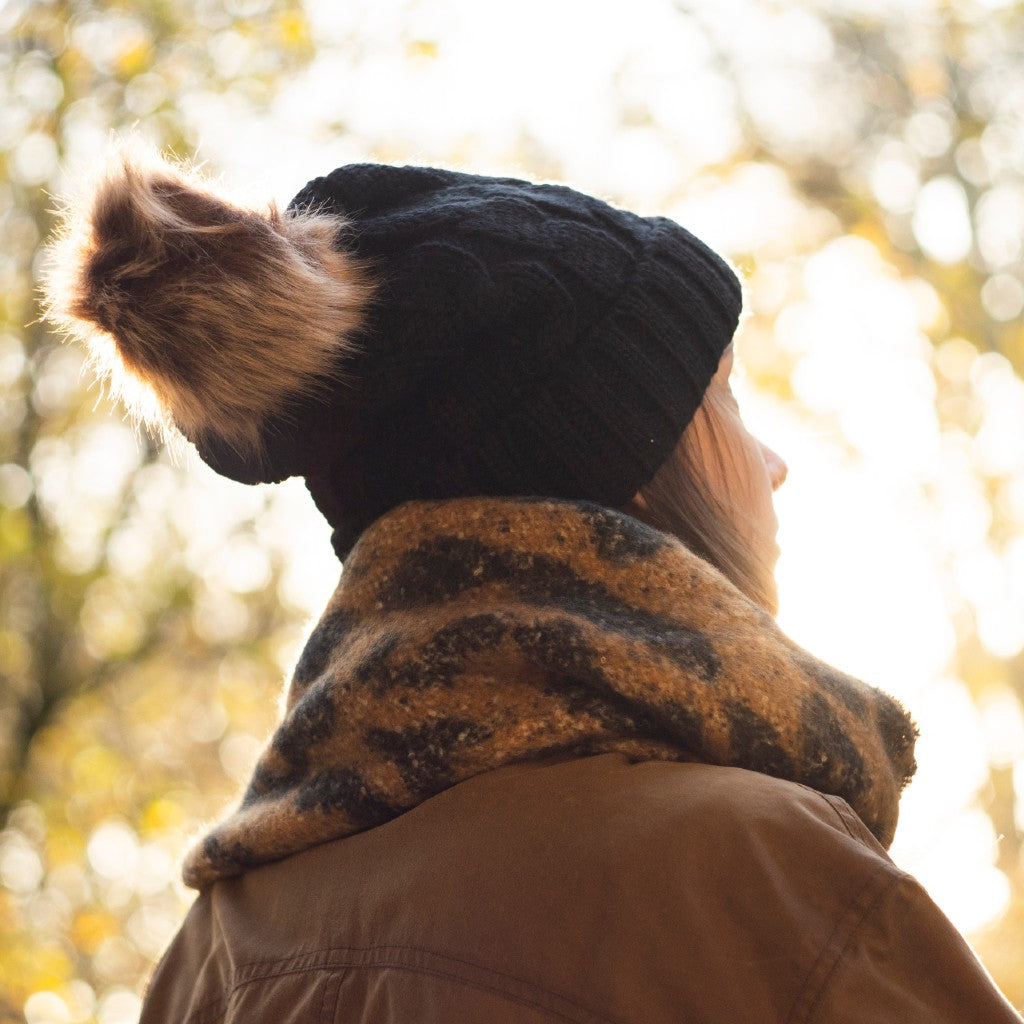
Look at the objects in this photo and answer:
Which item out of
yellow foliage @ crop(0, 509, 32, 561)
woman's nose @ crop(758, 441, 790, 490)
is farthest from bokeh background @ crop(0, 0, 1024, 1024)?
woman's nose @ crop(758, 441, 790, 490)

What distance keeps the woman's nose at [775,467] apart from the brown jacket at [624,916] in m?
0.72

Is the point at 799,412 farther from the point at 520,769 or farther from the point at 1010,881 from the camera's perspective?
the point at 520,769

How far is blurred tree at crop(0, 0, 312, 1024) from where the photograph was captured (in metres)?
6.83

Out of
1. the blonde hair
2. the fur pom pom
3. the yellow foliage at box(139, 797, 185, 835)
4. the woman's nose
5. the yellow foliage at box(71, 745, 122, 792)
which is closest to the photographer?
the fur pom pom

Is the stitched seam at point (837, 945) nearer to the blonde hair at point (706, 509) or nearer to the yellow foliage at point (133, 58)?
the blonde hair at point (706, 509)

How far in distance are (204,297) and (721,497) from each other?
0.76 m

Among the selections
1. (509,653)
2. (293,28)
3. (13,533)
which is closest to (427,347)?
(509,653)

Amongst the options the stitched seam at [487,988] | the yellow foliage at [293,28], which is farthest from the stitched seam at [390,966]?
the yellow foliage at [293,28]

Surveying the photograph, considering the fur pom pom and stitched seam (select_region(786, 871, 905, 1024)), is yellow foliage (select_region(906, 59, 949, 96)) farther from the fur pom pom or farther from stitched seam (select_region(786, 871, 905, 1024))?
stitched seam (select_region(786, 871, 905, 1024))

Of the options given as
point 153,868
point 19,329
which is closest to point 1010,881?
point 153,868

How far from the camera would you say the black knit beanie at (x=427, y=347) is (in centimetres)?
143

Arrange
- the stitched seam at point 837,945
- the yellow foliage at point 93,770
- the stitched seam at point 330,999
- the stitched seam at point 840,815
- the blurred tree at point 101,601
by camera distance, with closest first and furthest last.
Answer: the stitched seam at point 837,945 < the stitched seam at point 840,815 < the stitched seam at point 330,999 < the blurred tree at point 101,601 < the yellow foliage at point 93,770

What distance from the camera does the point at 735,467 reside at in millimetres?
1701

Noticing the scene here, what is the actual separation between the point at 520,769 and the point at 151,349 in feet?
2.24
